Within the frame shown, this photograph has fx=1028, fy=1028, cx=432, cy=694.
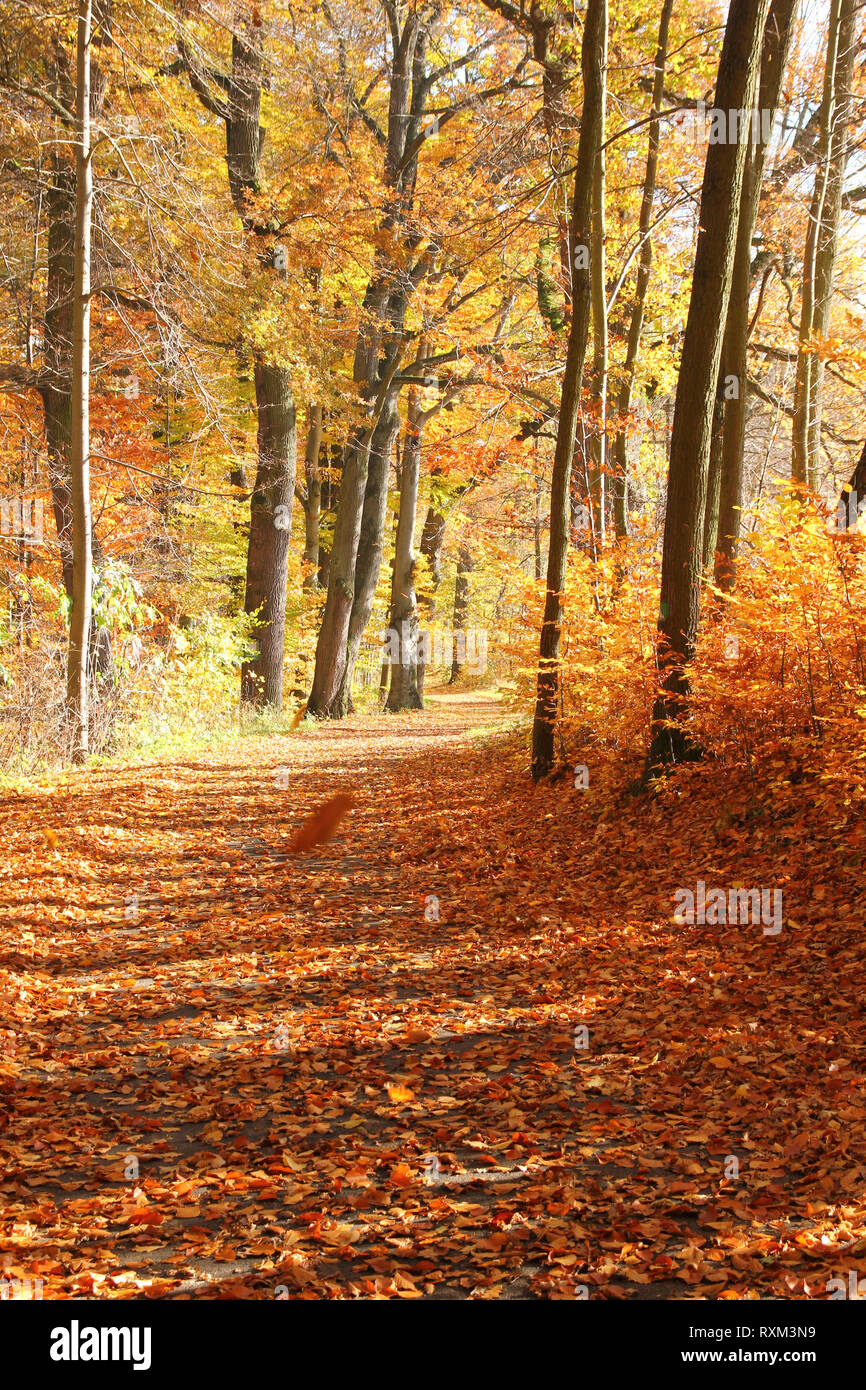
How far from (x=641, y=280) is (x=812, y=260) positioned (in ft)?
7.31

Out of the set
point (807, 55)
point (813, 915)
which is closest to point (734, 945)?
point (813, 915)

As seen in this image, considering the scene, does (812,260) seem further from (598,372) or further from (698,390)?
(698,390)

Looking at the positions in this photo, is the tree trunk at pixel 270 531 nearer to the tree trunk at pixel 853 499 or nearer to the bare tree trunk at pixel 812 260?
the bare tree trunk at pixel 812 260

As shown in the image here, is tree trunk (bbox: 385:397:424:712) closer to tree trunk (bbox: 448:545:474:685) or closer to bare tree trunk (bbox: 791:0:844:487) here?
bare tree trunk (bbox: 791:0:844:487)

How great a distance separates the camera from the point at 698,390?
832cm

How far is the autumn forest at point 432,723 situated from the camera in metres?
3.48

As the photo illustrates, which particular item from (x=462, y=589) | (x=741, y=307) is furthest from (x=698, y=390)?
(x=462, y=589)

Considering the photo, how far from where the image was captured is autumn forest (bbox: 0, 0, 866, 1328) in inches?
137

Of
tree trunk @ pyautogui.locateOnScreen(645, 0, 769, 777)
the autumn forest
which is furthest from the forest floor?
tree trunk @ pyautogui.locateOnScreen(645, 0, 769, 777)

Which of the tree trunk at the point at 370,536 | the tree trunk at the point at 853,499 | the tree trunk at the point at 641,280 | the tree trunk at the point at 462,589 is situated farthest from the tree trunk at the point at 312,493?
the tree trunk at the point at 853,499

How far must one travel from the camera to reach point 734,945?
5625mm
